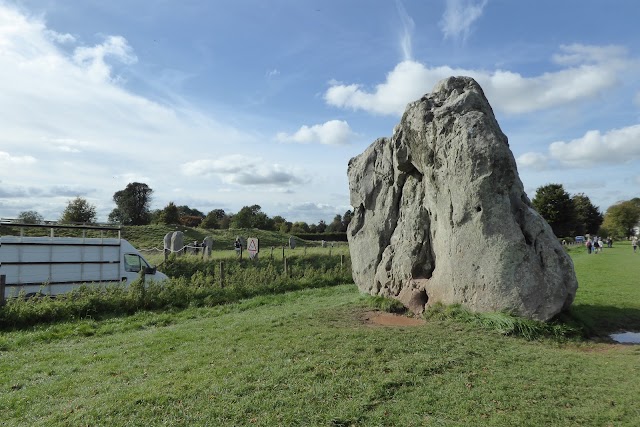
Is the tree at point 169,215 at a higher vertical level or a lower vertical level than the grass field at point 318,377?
higher

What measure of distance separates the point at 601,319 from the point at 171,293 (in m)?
14.1

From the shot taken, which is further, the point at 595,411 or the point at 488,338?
the point at 488,338

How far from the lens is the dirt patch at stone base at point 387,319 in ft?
38.5

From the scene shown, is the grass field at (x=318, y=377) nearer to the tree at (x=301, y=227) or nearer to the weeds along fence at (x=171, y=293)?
the weeds along fence at (x=171, y=293)

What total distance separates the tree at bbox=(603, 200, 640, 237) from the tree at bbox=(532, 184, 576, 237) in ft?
147

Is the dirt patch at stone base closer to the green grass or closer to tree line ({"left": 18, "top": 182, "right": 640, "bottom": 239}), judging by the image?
the green grass

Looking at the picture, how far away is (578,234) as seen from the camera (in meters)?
81.9

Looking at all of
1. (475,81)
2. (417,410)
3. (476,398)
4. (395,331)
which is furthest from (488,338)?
(475,81)

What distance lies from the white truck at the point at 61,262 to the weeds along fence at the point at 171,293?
3.62ft

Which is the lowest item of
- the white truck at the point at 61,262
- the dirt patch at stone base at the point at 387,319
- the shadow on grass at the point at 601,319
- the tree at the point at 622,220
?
the shadow on grass at the point at 601,319

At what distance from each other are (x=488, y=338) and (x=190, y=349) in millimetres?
6366

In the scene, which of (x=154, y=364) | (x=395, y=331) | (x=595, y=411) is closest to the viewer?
(x=595, y=411)

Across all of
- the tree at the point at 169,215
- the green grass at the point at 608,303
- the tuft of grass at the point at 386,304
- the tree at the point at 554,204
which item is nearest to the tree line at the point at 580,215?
the tree at the point at 554,204

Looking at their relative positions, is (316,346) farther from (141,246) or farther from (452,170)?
(141,246)
